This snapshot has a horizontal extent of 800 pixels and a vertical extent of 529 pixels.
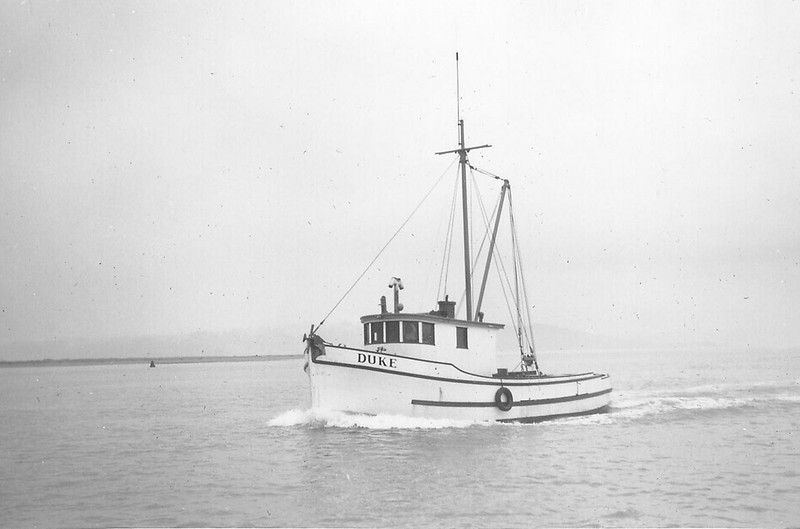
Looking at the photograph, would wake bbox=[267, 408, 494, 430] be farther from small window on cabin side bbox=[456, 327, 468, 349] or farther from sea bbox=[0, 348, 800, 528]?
small window on cabin side bbox=[456, 327, 468, 349]

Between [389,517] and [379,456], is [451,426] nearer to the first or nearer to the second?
[379,456]

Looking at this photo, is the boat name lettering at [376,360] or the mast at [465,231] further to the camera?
the mast at [465,231]

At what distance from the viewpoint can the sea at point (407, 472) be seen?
12.4 meters

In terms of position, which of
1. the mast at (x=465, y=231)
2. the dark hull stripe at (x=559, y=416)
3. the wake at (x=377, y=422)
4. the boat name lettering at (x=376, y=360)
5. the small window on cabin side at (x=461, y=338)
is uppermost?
the mast at (x=465, y=231)

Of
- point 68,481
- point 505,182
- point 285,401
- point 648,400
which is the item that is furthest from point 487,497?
point 285,401

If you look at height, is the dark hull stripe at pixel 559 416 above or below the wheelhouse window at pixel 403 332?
below

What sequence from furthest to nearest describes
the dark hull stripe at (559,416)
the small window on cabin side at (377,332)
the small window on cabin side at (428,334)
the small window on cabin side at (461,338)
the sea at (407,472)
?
the small window on cabin side at (461,338) → the dark hull stripe at (559,416) → the small window on cabin side at (377,332) → the small window on cabin side at (428,334) → the sea at (407,472)

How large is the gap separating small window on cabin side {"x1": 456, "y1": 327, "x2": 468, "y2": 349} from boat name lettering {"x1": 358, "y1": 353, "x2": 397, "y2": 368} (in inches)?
136

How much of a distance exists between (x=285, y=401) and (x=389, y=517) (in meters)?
27.0

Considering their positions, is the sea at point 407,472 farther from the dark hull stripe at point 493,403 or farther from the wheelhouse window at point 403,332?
the wheelhouse window at point 403,332

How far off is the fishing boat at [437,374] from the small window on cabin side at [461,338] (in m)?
0.03

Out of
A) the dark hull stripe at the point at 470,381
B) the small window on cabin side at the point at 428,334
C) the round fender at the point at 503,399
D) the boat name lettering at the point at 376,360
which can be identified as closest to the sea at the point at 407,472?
the round fender at the point at 503,399

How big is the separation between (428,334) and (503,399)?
3141mm

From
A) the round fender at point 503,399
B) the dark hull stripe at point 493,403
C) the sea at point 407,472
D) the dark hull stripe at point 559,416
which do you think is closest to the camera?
the sea at point 407,472
